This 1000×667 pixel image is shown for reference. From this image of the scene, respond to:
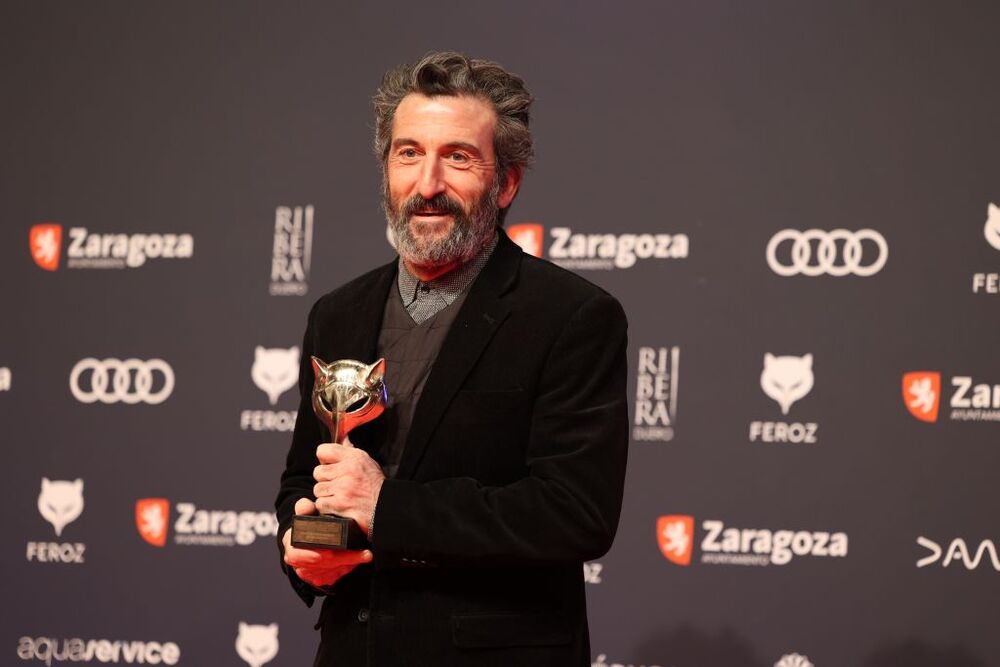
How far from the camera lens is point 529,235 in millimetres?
4039

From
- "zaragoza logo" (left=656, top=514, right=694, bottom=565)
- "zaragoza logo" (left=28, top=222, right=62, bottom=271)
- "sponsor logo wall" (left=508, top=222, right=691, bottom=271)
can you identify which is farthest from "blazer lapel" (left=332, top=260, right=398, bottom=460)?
"zaragoza logo" (left=28, top=222, right=62, bottom=271)

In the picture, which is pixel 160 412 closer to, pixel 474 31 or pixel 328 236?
pixel 328 236

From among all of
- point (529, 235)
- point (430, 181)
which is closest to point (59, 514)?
point (529, 235)

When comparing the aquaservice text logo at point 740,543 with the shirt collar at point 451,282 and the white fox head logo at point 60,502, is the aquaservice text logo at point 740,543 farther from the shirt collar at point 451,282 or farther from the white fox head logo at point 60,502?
the white fox head logo at point 60,502

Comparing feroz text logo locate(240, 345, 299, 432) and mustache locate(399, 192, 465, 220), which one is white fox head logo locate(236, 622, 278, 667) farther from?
mustache locate(399, 192, 465, 220)

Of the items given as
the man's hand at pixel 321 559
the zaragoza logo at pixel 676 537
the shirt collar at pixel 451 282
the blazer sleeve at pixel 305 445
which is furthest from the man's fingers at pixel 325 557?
the zaragoza logo at pixel 676 537

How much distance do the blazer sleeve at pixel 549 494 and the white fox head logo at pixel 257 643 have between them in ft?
8.00

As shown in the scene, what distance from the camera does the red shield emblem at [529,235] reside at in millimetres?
4023

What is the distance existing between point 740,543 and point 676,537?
0.21m

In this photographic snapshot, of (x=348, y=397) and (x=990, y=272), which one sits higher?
(x=990, y=272)

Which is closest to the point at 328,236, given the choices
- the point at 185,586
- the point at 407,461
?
the point at 185,586

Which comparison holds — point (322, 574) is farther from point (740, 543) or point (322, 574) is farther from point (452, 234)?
point (740, 543)

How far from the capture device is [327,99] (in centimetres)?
427

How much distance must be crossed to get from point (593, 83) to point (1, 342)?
8.08 feet
